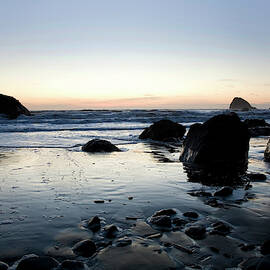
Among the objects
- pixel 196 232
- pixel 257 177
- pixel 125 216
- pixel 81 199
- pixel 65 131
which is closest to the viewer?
pixel 196 232

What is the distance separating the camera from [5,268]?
2178 millimetres

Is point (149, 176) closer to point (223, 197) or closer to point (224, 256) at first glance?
point (223, 197)

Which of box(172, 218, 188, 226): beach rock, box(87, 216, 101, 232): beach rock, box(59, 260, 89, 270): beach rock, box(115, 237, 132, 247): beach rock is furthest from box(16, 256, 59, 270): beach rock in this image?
box(172, 218, 188, 226): beach rock

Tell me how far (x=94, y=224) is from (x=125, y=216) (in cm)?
43

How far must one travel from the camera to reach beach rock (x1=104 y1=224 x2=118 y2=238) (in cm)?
282

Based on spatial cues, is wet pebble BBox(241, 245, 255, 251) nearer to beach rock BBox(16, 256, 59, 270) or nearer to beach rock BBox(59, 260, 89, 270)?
beach rock BBox(59, 260, 89, 270)

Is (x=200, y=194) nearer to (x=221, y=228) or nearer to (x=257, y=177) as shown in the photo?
(x=221, y=228)

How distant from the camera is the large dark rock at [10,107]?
111 feet

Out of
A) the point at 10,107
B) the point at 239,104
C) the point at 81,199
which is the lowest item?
the point at 81,199

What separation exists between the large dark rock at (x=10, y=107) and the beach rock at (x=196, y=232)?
31892mm

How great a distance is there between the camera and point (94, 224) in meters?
3.08

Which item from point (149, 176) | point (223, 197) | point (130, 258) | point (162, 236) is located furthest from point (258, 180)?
point (130, 258)

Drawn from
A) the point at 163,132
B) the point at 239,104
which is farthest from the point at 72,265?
the point at 239,104

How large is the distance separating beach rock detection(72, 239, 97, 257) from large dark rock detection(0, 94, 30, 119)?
31.8 meters
